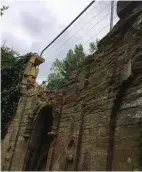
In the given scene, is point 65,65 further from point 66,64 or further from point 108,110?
point 108,110

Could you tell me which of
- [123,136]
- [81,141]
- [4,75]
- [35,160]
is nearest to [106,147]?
[123,136]

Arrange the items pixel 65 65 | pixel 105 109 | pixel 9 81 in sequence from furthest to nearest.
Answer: pixel 65 65 < pixel 9 81 < pixel 105 109

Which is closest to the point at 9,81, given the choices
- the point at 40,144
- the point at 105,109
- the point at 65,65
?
the point at 40,144

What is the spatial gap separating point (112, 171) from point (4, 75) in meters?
10.9

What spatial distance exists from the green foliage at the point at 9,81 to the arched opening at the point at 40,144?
9.68 ft

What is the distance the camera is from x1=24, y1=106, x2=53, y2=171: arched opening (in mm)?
10547

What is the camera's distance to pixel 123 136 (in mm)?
5387

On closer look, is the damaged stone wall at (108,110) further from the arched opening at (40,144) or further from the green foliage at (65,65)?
the green foliage at (65,65)

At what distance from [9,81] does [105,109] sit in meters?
9.72

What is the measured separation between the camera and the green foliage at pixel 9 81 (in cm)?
1360

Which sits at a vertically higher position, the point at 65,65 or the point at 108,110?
the point at 65,65

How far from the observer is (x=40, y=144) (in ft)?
35.8

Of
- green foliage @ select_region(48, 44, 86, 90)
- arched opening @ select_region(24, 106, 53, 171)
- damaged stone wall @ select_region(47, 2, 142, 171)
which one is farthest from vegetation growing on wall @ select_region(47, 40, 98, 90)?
damaged stone wall @ select_region(47, 2, 142, 171)

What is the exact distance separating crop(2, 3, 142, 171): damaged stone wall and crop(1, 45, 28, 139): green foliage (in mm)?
4980
